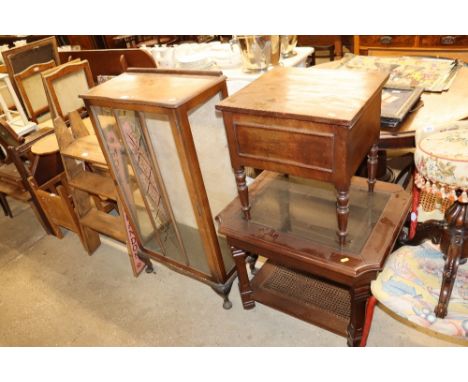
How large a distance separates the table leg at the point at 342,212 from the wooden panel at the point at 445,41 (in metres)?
2.57

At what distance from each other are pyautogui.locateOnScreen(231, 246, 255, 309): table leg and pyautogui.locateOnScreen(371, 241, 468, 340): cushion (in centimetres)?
56

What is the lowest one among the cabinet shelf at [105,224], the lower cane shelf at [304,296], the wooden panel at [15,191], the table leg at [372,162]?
the lower cane shelf at [304,296]

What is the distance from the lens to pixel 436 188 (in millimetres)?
1224

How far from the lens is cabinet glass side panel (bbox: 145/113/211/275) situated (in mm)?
1554

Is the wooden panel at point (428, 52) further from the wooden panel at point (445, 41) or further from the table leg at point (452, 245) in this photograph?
the table leg at point (452, 245)

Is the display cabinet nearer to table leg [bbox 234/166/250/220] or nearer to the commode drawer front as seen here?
table leg [bbox 234/166/250/220]

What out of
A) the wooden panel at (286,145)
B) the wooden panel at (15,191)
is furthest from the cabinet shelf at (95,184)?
the wooden panel at (286,145)

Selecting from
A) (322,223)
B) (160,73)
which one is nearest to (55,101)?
(160,73)

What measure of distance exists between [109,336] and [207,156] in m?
1.07

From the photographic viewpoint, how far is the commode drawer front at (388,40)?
3266mm

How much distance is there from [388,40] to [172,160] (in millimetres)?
2625

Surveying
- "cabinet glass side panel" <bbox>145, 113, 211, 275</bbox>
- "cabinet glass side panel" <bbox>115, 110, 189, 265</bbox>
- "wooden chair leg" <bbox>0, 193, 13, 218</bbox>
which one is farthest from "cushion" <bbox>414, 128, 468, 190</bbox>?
"wooden chair leg" <bbox>0, 193, 13, 218</bbox>

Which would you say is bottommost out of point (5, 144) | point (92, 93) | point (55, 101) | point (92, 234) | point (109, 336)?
point (109, 336)

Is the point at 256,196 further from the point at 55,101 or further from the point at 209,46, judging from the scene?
the point at 55,101
